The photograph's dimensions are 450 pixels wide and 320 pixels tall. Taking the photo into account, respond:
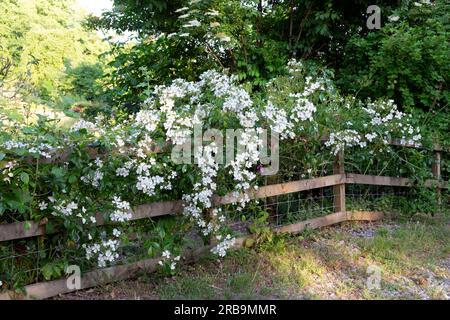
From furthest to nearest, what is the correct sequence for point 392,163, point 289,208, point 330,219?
point 392,163, point 330,219, point 289,208

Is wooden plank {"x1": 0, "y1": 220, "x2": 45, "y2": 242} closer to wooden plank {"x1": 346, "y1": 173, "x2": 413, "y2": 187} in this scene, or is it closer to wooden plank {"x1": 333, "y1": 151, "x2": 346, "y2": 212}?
wooden plank {"x1": 333, "y1": 151, "x2": 346, "y2": 212}

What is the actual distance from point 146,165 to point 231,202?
0.98 meters

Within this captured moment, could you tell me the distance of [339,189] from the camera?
543cm

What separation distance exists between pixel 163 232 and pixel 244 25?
Result: 4.08 meters

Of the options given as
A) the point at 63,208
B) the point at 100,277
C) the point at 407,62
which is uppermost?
the point at 407,62

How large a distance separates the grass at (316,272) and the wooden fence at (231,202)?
9 centimetres

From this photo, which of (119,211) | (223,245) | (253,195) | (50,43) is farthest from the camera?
(50,43)

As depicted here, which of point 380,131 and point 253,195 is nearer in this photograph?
point 253,195

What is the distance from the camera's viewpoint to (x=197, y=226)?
3967 mm

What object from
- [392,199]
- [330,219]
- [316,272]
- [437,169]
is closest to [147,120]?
[316,272]

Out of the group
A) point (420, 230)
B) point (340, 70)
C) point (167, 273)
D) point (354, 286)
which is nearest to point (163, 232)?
point (167, 273)

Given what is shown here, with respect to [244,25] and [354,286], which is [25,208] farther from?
[244,25]

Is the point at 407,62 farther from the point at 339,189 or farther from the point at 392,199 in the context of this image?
the point at 339,189

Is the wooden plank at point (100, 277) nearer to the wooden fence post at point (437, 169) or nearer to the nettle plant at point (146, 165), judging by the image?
the nettle plant at point (146, 165)
